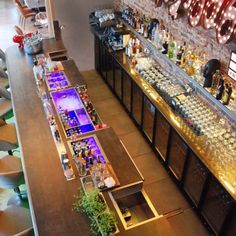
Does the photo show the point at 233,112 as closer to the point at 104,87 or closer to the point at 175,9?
the point at 175,9

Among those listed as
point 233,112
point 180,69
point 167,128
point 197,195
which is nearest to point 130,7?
point 180,69

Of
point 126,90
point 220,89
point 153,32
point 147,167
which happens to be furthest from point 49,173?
point 153,32

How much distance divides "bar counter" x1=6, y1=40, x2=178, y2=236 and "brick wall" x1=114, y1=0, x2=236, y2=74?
1.73m

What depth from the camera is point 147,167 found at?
491 cm

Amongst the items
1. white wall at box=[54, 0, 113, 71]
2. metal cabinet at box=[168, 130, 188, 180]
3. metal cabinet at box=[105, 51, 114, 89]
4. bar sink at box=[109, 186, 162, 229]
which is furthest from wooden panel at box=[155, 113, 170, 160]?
white wall at box=[54, 0, 113, 71]

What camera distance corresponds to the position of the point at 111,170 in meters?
3.32

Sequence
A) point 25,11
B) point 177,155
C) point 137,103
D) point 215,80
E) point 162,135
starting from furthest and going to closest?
point 25,11, point 137,103, point 162,135, point 177,155, point 215,80

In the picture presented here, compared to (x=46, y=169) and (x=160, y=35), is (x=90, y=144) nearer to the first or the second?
(x=46, y=169)

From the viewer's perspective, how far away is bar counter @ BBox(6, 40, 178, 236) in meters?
2.80

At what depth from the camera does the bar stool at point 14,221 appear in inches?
131

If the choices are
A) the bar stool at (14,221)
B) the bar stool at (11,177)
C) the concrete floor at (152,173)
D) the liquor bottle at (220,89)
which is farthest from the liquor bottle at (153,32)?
the bar stool at (14,221)

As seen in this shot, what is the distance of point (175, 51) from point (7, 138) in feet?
9.74

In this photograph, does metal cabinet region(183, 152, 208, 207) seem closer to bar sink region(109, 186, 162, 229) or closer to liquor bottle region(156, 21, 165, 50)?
bar sink region(109, 186, 162, 229)

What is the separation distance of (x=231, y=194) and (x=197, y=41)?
7.23 feet
